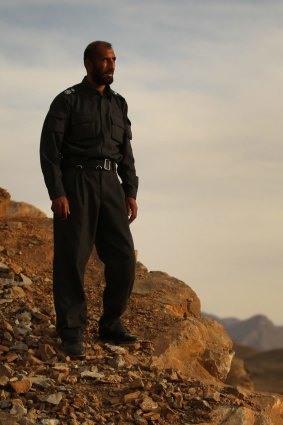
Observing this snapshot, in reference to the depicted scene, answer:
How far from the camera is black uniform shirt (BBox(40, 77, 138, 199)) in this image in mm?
6461

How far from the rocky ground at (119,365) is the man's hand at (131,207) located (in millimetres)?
1268

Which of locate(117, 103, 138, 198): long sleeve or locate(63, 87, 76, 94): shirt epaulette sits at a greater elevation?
locate(63, 87, 76, 94): shirt epaulette

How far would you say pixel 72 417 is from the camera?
5410 millimetres

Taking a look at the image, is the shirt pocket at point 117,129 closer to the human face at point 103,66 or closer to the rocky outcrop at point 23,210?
the human face at point 103,66

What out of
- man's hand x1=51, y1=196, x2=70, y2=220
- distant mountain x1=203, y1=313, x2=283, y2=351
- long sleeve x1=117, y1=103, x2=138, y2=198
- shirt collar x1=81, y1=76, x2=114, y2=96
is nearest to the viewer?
man's hand x1=51, y1=196, x2=70, y2=220

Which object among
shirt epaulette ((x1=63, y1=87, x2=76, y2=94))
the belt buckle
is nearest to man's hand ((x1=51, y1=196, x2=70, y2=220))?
the belt buckle

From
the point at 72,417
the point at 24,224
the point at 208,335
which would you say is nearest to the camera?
the point at 72,417

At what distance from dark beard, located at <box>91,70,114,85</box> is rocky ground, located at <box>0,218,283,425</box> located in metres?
2.46

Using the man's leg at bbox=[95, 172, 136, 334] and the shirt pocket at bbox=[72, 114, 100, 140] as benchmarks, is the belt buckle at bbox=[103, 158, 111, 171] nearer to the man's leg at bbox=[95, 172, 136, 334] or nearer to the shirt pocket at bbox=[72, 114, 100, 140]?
the man's leg at bbox=[95, 172, 136, 334]

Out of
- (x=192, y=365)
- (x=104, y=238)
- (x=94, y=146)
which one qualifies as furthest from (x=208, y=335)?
(x=94, y=146)

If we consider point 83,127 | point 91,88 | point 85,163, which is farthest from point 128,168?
point 91,88

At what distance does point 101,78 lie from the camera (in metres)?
6.60

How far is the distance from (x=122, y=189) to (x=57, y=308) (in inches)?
50.2

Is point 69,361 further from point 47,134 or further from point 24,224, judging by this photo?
point 24,224
